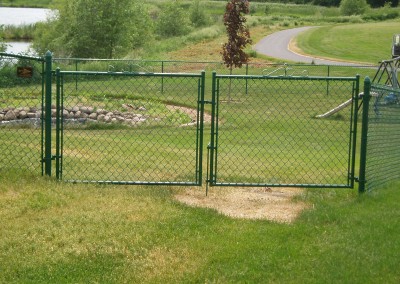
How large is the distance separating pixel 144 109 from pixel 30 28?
45.4m

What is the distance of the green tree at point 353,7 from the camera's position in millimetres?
91738

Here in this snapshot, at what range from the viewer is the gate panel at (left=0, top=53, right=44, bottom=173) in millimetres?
9852

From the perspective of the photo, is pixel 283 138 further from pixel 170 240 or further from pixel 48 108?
pixel 170 240

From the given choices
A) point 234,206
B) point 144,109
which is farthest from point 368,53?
point 234,206

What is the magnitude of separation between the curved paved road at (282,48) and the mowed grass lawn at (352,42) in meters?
1.20

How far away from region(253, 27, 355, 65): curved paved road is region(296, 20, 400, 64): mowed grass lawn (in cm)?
120

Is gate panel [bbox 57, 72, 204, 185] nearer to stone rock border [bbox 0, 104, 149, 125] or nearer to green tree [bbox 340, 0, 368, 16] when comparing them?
stone rock border [bbox 0, 104, 149, 125]

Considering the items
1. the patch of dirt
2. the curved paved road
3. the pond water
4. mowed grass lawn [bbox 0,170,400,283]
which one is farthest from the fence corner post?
the pond water

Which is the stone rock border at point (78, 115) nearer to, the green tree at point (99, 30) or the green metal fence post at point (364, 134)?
the green metal fence post at point (364, 134)

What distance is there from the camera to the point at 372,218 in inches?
329

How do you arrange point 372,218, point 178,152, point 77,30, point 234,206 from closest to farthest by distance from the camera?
point 372,218 → point 234,206 → point 178,152 → point 77,30

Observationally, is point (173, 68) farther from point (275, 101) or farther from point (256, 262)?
point (256, 262)

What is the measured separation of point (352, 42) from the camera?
56.2 m

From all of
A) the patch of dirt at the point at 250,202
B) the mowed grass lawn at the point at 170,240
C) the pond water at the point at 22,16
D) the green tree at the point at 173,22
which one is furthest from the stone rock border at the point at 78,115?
the pond water at the point at 22,16
